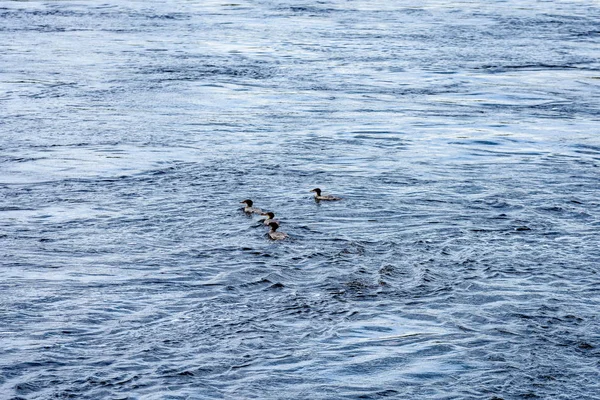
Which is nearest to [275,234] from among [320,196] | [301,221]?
[301,221]

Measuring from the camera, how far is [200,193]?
43.1ft

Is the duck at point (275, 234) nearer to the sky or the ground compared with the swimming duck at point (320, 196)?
nearer to the ground

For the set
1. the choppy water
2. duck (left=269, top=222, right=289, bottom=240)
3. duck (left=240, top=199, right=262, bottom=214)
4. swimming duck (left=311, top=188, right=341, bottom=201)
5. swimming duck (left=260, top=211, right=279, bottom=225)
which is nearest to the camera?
the choppy water

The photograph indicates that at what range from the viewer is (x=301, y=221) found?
12.1 metres

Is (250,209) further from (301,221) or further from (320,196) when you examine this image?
(320,196)

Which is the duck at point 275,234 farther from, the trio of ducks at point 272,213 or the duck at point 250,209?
the duck at point 250,209

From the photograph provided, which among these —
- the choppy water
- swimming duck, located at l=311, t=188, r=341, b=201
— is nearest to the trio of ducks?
swimming duck, located at l=311, t=188, r=341, b=201

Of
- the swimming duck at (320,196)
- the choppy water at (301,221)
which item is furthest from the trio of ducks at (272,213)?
the choppy water at (301,221)

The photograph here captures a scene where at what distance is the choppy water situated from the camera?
27.9 ft

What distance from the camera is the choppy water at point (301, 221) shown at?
27.9ft

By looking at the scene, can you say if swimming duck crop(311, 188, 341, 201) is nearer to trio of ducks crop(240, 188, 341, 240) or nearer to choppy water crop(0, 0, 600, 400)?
trio of ducks crop(240, 188, 341, 240)

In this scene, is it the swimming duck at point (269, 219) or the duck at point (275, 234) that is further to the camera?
the swimming duck at point (269, 219)

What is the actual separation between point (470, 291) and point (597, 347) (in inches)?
60.1

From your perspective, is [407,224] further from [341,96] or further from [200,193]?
[341,96]
